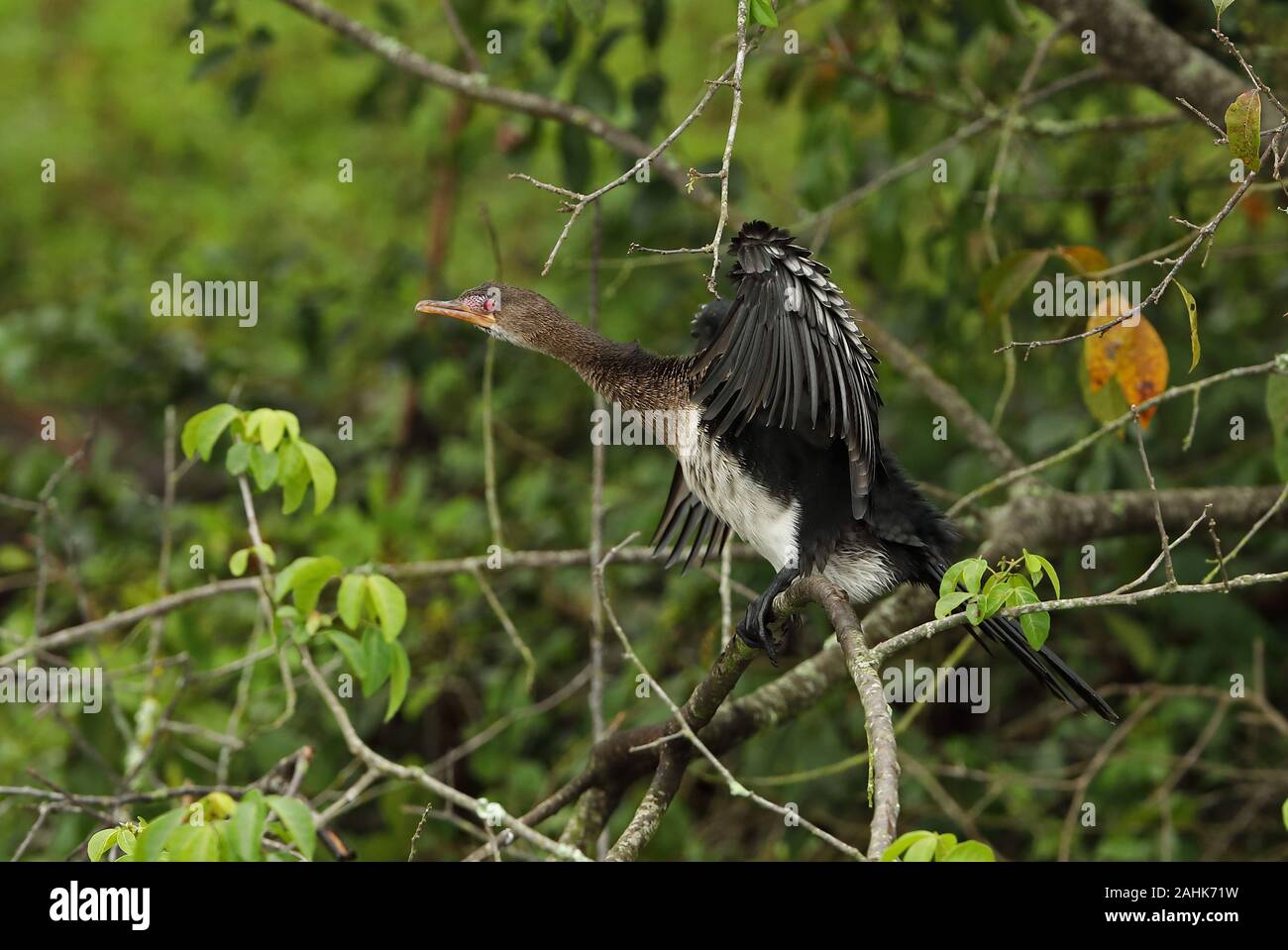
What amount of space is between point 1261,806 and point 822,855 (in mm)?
1216

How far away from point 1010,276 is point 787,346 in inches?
33.6

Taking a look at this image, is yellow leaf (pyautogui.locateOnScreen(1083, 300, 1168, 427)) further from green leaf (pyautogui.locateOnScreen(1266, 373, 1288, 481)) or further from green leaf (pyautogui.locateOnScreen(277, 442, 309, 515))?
green leaf (pyautogui.locateOnScreen(277, 442, 309, 515))

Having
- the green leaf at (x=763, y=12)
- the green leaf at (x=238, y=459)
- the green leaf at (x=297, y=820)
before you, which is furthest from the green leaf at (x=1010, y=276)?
the green leaf at (x=297, y=820)

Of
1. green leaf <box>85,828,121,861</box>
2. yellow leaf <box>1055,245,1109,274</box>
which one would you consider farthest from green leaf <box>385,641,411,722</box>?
yellow leaf <box>1055,245,1109,274</box>

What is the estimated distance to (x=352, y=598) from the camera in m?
2.17

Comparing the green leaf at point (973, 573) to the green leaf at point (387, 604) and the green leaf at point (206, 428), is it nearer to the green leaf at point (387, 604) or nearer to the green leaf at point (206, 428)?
the green leaf at point (387, 604)

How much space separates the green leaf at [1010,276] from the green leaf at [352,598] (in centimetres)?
142

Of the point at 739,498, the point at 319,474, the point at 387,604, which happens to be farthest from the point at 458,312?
the point at 387,604

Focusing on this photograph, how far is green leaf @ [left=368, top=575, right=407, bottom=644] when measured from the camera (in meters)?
2.18

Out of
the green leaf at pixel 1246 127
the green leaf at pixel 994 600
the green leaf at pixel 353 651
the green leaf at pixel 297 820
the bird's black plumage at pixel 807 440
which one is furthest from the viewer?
the bird's black plumage at pixel 807 440

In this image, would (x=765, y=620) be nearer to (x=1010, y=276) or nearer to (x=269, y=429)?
(x=269, y=429)

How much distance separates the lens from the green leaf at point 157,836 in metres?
1.54

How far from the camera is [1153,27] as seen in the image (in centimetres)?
301
